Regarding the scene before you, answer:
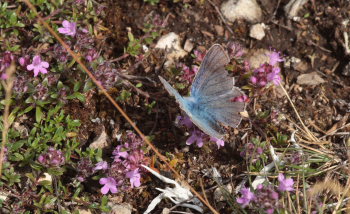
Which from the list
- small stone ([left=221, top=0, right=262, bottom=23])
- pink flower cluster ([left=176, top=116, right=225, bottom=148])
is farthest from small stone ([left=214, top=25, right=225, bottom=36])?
pink flower cluster ([left=176, top=116, right=225, bottom=148])

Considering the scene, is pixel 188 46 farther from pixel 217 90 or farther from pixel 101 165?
pixel 101 165

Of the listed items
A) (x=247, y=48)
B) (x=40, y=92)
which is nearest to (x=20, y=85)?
(x=40, y=92)

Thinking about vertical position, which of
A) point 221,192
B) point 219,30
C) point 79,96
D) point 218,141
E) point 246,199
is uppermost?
point 219,30

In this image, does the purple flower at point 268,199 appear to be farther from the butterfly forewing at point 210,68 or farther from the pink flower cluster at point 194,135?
the butterfly forewing at point 210,68

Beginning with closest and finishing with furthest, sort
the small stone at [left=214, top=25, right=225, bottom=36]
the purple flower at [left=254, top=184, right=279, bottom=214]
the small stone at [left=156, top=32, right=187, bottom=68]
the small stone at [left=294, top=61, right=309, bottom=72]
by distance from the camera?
the purple flower at [left=254, top=184, right=279, bottom=214], the small stone at [left=156, top=32, right=187, bottom=68], the small stone at [left=294, top=61, right=309, bottom=72], the small stone at [left=214, top=25, right=225, bottom=36]

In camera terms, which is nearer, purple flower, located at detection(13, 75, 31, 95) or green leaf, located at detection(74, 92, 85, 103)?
purple flower, located at detection(13, 75, 31, 95)

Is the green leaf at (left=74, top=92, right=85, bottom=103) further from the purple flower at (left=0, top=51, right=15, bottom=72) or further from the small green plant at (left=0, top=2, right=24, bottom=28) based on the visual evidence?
the small green plant at (left=0, top=2, right=24, bottom=28)

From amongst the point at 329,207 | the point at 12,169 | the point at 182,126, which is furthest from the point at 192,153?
the point at 12,169
